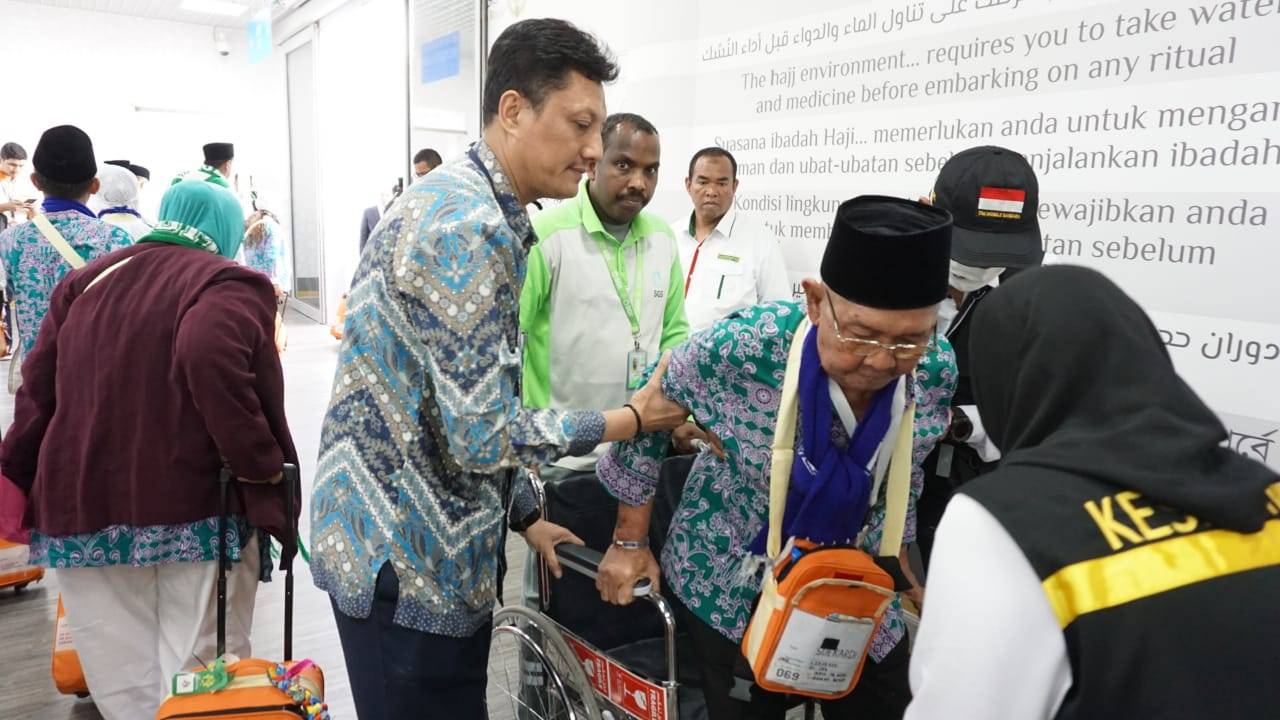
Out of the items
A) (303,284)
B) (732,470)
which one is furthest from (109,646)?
(303,284)

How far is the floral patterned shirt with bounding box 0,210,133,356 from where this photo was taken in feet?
9.22

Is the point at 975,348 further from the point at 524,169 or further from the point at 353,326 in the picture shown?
the point at 353,326

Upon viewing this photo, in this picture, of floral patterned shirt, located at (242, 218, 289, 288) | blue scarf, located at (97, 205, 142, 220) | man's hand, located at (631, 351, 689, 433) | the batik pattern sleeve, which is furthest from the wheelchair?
floral patterned shirt, located at (242, 218, 289, 288)

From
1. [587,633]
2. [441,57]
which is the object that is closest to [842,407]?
[587,633]

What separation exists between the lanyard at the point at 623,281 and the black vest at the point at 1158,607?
5.76 feet

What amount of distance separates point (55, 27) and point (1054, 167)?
1277cm

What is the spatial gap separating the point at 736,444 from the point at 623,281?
1.09 metres

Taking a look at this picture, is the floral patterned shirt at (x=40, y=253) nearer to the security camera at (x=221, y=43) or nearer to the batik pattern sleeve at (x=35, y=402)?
the batik pattern sleeve at (x=35, y=402)

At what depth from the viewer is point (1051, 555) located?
707 millimetres

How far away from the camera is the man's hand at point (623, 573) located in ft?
5.13

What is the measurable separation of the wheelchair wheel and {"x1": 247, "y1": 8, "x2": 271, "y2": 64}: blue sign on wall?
9.61 meters

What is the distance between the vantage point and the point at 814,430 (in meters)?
1.31

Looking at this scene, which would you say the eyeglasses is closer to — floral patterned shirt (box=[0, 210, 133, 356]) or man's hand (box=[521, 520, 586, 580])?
man's hand (box=[521, 520, 586, 580])

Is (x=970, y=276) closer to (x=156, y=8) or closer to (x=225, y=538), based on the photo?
(x=225, y=538)
